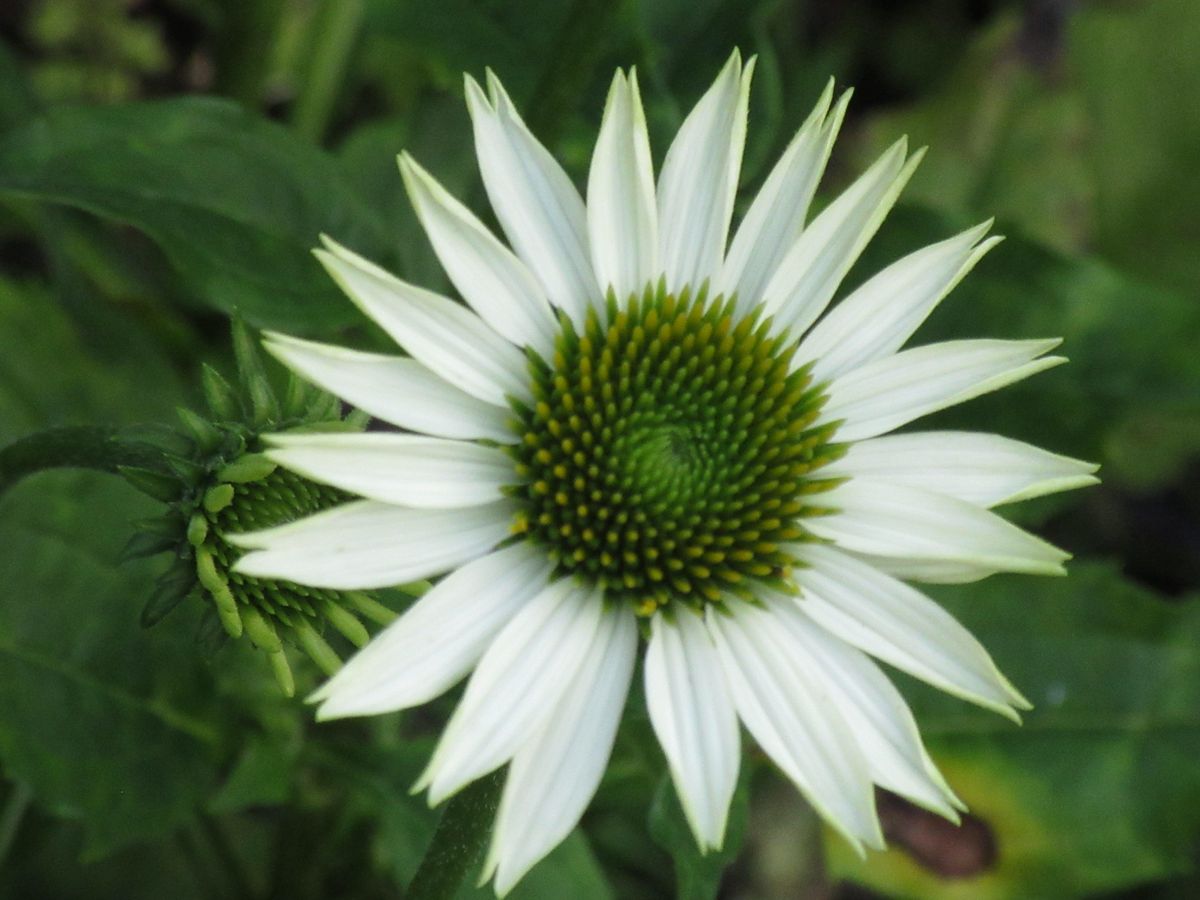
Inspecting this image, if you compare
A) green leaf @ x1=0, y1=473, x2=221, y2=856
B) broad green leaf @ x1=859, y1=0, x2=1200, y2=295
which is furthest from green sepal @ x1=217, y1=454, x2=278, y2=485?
broad green leaf @ x1=859, y1=0, x2=1200, y2=295

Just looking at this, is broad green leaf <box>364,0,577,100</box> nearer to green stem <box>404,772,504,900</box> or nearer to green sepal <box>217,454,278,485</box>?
green sepal <box>217,454,278,485</box>

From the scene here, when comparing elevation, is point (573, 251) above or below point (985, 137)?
below

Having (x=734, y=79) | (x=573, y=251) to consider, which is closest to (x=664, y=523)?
(x=573, y=251)

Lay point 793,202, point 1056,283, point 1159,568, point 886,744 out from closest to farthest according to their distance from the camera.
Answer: point 886,744 → point 793,202 → point 1056,283 → point 1159,568

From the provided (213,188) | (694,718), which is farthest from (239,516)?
(213,188)

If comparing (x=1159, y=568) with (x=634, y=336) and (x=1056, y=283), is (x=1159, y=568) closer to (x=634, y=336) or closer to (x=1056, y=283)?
(x=1056, y=283)

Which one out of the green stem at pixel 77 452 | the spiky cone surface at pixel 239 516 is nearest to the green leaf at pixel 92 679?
the green stem at pixel 77 452

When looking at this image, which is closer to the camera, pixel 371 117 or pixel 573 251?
pixel 573 251
